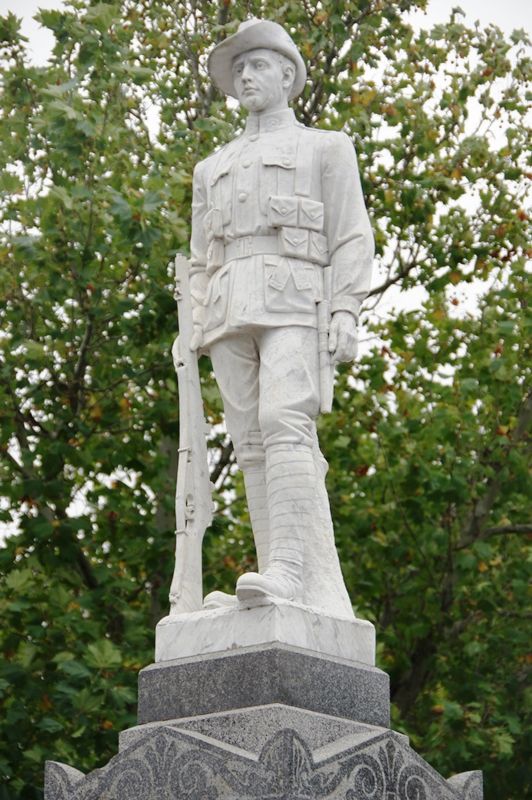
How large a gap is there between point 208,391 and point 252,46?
17.5 feet

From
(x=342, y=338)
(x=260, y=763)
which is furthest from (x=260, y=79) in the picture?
(x=260, y=763)

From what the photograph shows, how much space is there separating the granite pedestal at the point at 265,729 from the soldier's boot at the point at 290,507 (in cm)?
24

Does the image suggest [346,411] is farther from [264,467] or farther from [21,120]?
[264,467]

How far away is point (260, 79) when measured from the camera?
929 cm

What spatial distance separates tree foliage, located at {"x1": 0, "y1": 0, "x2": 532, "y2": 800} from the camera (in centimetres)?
1374

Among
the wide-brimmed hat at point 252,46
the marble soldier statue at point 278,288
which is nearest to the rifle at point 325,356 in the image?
the marble soldier statue at point 278,288

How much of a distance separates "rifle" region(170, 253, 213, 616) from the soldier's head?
3.05ft

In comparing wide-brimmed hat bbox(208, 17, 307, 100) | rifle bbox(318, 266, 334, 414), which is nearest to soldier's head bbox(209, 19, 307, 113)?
wide-brimmed hat bbox(208, 17, 307, 100)

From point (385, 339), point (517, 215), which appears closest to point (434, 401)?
point (385, 339)

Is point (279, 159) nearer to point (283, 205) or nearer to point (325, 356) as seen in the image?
point (283, 205)

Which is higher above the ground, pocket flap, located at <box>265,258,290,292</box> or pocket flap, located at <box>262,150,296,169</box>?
pocket flap, located at <box>262,150,296,169</box>

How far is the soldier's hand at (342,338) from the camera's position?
8.84 meters

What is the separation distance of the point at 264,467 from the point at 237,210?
51.1 inches

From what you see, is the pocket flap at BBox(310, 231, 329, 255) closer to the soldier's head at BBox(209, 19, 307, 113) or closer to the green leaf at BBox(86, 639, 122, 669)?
the soldier's head at BBox(209, 19, 307, 113)
